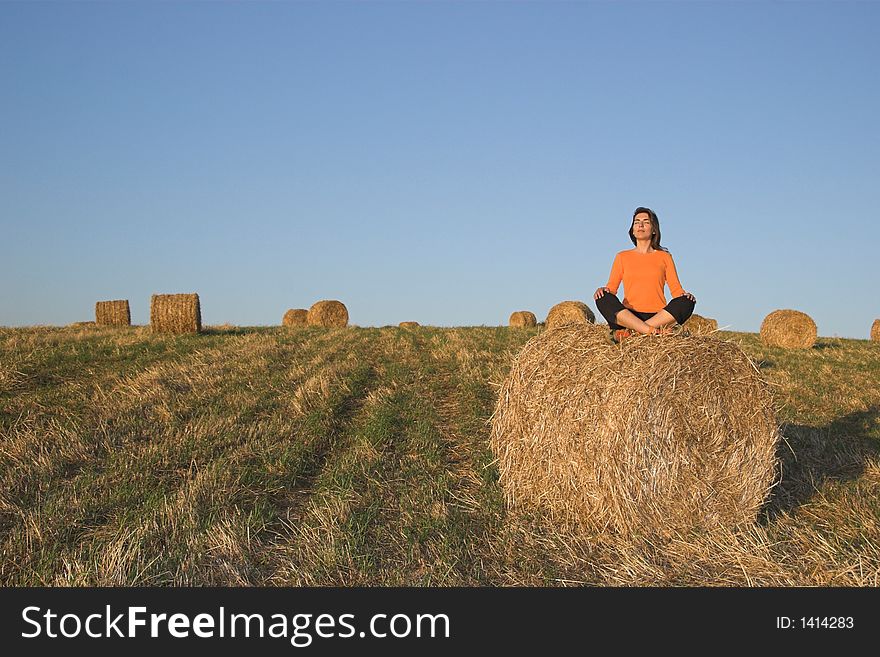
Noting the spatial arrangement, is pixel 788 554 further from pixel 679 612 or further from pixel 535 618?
pixel 535 618

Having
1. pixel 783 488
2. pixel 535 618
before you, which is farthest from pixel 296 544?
pixel 783 488

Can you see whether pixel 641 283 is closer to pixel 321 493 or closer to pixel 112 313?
pixel 321 493

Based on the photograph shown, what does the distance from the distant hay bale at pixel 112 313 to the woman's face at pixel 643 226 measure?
79.0 ft

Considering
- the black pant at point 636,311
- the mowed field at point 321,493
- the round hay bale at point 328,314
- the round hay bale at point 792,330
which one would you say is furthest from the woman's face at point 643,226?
the round hay bale at point 328,314

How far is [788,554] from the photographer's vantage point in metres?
5.33

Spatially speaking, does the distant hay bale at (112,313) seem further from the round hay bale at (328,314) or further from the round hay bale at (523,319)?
the round hay bale at (523,319)

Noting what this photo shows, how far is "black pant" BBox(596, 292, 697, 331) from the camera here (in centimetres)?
657

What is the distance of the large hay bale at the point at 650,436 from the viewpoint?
234 inches

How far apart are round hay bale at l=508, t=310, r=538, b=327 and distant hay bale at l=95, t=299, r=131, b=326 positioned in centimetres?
1640

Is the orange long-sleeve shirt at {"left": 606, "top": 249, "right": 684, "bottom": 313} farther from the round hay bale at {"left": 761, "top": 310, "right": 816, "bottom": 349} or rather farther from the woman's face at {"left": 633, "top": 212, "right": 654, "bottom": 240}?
the round hay bale at {"left": 761, "top": 310, "right": 816, "bottom": 349}

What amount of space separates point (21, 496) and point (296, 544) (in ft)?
9.67

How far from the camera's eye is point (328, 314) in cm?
2998

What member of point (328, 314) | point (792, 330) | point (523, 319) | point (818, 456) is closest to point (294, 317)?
point (328, 314)

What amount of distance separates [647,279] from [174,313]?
55.3 ft
